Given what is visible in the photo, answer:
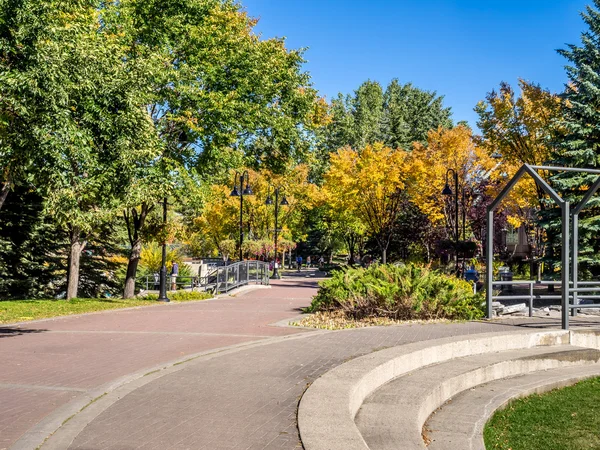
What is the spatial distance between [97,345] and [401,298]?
21.7ft

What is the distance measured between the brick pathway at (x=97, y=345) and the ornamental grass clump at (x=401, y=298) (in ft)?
5.71

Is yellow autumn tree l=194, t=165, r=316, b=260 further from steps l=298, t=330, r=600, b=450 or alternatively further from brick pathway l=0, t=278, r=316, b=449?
steps l=298, t=330, r=600, b=450

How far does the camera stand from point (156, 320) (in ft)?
47.2

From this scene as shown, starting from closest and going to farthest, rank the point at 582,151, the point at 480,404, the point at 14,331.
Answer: the point at 480,404 < the point at 14,331 < the point at 582,151

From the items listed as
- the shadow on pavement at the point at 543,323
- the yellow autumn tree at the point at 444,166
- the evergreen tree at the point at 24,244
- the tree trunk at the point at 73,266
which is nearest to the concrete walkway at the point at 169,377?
the shadow on pavement at the point at 543,323

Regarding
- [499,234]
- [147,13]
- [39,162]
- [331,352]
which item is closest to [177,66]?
[147,13]

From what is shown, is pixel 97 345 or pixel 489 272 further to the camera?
pixel 489 272

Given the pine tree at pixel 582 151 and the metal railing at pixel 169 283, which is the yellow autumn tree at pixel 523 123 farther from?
the metal railing at pixel 169 283

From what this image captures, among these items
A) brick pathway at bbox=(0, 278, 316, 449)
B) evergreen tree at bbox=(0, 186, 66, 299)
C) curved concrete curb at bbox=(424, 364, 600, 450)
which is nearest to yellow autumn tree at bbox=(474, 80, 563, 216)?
brick pathway at bbox=(0, 278, 316, 449)

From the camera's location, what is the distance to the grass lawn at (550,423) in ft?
→ 22.7

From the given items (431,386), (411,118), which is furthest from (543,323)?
(411,118)

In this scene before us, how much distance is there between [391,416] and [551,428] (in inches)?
93.6

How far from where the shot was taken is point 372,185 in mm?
33406

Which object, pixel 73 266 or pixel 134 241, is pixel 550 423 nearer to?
pixel 134 241
